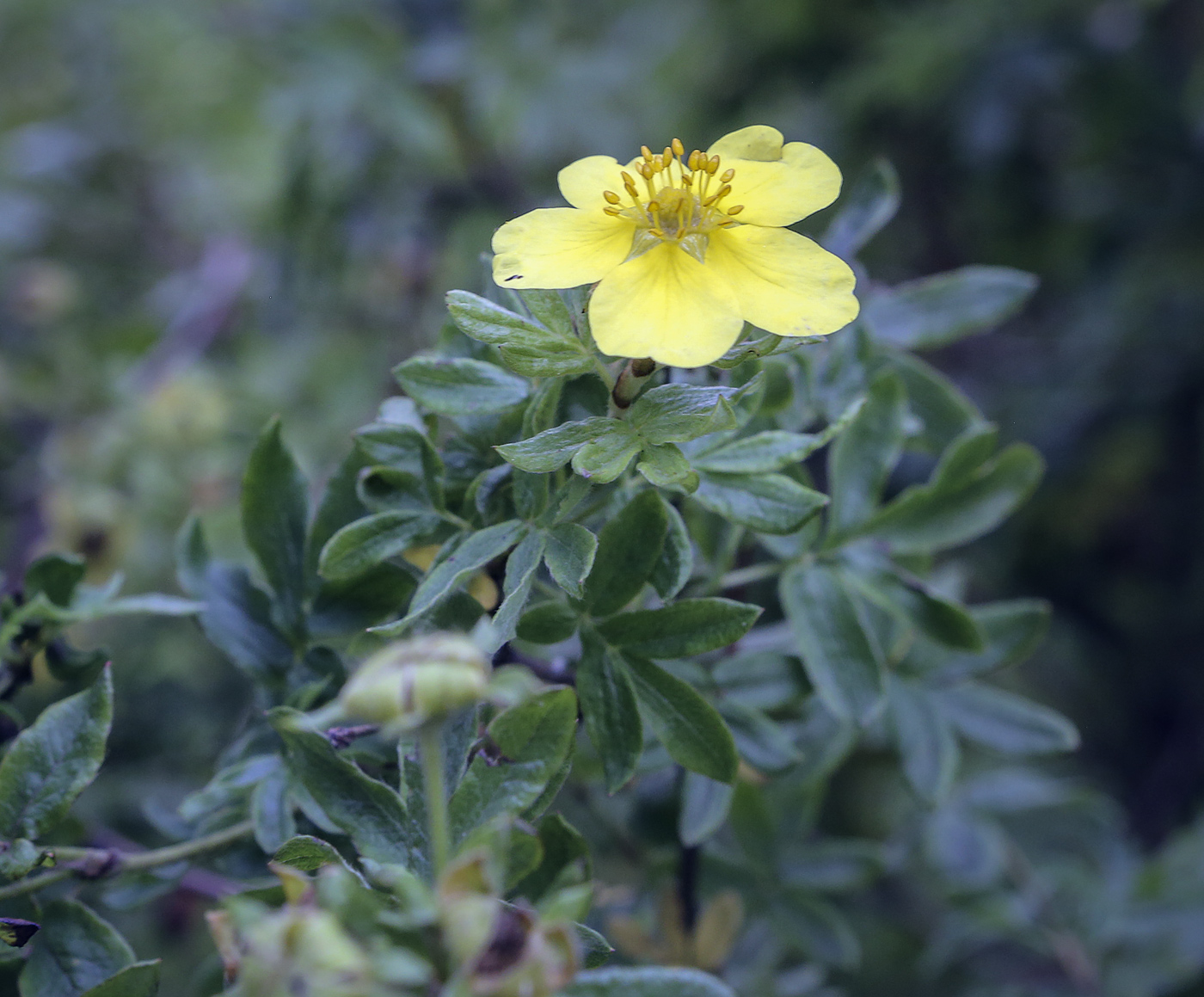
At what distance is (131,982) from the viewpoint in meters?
0.55

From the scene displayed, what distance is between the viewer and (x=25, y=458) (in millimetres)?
1777

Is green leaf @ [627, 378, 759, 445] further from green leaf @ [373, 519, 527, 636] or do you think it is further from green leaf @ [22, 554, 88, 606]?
green leaf @ [22, 554, 88, 606]

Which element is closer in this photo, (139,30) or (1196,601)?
(1196,601)

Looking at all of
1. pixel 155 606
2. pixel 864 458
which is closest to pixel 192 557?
pixel 155 606

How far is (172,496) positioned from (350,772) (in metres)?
1.15

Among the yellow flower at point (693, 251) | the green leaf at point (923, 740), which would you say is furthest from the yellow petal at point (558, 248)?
the green leaf at point (923, 740)

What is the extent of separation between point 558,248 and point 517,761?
279 millimetres

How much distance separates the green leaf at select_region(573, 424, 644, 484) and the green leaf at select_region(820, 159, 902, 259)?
15.4 inches

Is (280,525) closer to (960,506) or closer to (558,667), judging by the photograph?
(558,667)

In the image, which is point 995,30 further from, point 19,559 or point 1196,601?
point 19,559

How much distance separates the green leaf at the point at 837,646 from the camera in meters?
0.71

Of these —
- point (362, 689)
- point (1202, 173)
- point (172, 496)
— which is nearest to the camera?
point (362, 689)

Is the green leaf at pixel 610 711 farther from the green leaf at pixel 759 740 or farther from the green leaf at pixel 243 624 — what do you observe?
the green leaf at pixel 243 624

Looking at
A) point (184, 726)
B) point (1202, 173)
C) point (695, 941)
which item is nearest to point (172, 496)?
point (184, 726)
